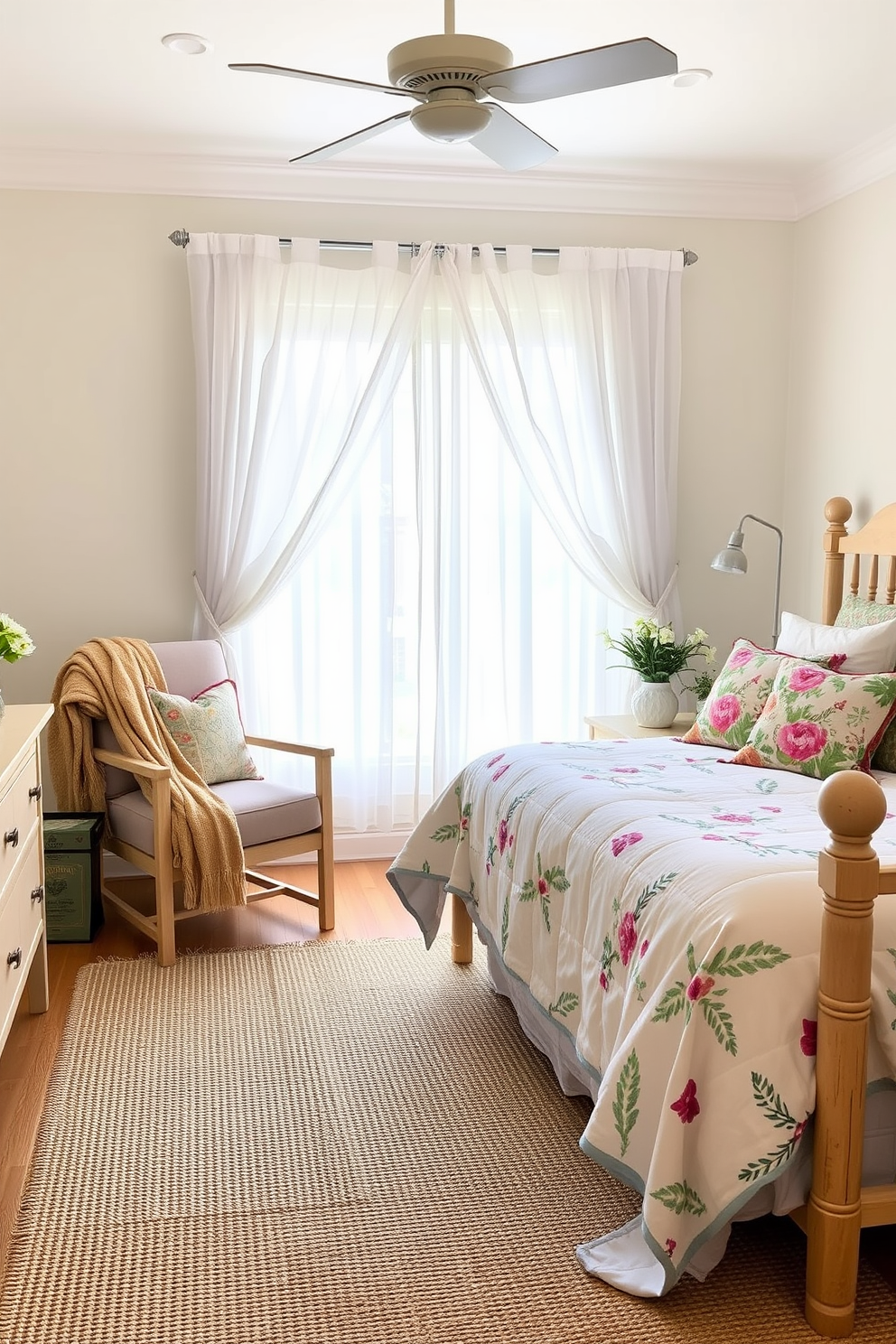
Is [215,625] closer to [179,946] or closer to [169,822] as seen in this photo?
[169,822]

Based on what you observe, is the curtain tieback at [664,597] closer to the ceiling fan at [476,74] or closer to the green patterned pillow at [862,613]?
the green patterned pillow at [862,613]

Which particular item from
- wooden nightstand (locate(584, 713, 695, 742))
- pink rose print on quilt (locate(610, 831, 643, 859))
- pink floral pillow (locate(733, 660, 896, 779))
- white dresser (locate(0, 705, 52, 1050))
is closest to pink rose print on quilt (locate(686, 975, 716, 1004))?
pink rose print on quilt (locate(610, 831, 643, 859))

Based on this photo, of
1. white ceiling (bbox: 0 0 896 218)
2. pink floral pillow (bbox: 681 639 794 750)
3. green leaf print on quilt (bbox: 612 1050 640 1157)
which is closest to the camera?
green leaf print on quilt (bbox: 612 1050 640 1157)

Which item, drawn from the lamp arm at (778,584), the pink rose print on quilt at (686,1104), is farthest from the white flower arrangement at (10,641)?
the lamp arm at (778,584)

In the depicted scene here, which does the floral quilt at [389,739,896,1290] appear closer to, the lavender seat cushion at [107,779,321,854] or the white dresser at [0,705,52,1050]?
the lavender seat cushion at [107,779,321,854]

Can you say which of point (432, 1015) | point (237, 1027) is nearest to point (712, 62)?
point (432, 1015)

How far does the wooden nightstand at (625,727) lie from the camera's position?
13.5 ft

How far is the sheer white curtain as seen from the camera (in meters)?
4.30

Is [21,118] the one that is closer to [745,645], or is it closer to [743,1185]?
[745,645]

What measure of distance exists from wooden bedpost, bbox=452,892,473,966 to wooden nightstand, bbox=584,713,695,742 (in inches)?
37.7

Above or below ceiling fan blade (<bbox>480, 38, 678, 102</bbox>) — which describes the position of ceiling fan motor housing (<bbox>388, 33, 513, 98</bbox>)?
above

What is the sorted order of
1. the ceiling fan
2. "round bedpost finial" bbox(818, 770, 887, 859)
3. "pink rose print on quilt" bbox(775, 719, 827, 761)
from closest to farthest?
"round bedpost finial" bbox(818, 770, 887, 859) < the ceiling fan < "pink rose print on quilt" bbox(775, 719, 827, 761)

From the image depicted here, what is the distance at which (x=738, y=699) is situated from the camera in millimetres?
3309

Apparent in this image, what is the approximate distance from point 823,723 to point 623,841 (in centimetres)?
88
